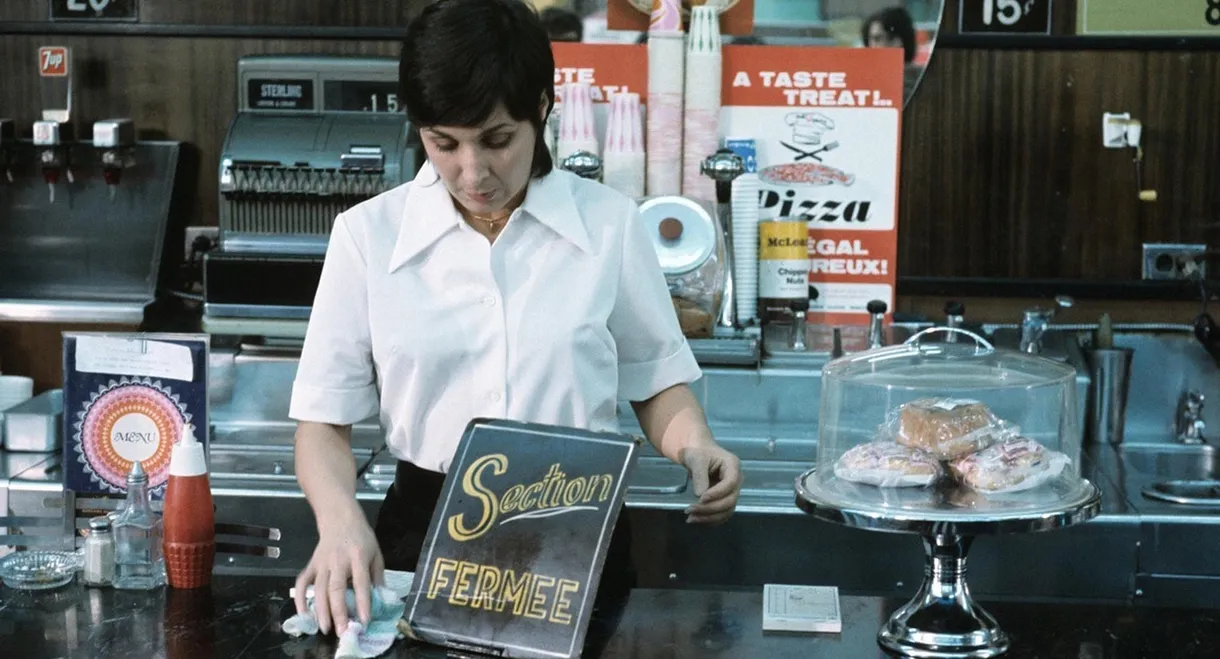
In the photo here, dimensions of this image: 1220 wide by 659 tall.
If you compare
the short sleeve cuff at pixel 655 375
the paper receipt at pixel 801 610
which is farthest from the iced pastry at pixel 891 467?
the short sleeve cuff at pixel 655 375

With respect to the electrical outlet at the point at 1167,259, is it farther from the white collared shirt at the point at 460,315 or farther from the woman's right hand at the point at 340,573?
the woman's right hand at the point at 340,573

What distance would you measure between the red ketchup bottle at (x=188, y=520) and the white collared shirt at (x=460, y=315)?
0.15 m

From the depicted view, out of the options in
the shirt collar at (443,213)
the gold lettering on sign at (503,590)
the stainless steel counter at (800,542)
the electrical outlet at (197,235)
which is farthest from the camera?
the electrical outlet at (197,235)

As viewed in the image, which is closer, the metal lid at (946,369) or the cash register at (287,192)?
the metal lid at (946,369)

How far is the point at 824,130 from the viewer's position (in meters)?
3.36

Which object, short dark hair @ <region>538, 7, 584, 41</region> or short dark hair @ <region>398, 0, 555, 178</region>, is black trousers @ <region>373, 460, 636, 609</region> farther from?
short dark hair @ <region>538, 7, 584, 41</region>

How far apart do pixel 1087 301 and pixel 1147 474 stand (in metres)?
0.93

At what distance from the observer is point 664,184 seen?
3.23 metres

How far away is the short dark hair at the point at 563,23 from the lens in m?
3.80

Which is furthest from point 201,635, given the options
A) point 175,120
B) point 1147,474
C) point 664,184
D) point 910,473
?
point 175,120

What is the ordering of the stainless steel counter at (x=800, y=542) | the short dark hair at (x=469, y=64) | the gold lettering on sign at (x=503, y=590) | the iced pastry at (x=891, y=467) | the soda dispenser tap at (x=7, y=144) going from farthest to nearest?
the soda dispenser tap at (x=7, y=144) < the stainless steel counter at (x=800, y=542) < the iced pastry at (x=891, y=467) < the short dark hair at (x=469, y=64) < the gold lettering on sign at (x=503, y=590)

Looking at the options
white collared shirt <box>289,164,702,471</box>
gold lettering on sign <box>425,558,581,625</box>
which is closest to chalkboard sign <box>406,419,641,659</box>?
gold lettering on sign <box>425,558,581,625</box>

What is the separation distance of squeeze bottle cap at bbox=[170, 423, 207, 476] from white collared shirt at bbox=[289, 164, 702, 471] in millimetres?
134

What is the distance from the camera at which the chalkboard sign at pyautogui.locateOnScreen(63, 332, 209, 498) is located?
2066 mm
